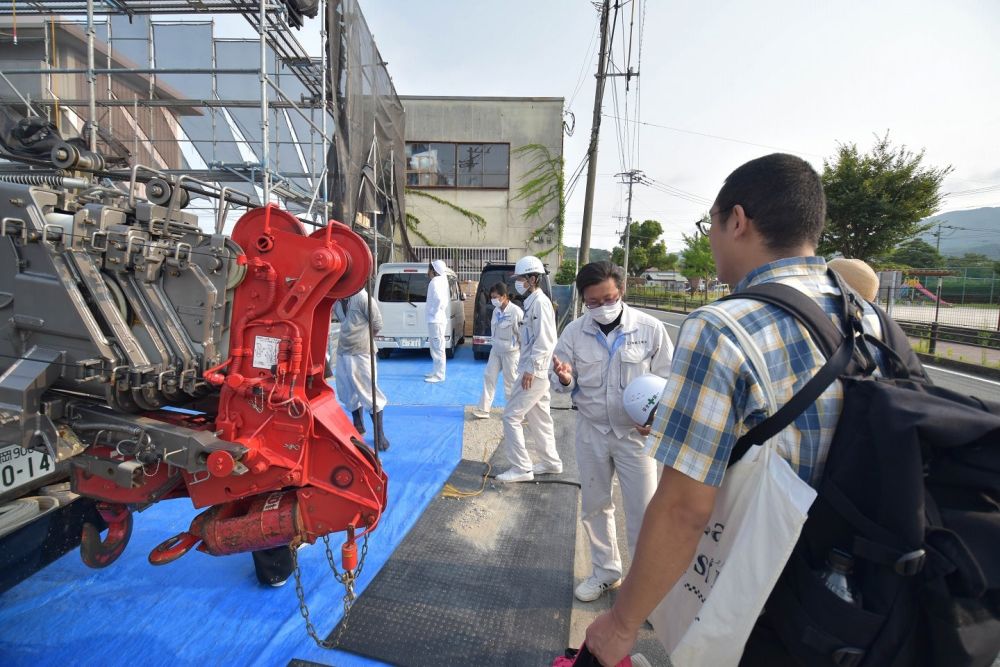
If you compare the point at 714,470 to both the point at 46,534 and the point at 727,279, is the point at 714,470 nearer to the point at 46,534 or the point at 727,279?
the point at 727,279

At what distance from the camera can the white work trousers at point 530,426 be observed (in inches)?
185

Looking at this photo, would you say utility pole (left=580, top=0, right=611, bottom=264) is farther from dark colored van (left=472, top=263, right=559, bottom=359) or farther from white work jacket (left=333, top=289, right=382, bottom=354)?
white work jacket (left=333, top=289, right=382, bottom=354)

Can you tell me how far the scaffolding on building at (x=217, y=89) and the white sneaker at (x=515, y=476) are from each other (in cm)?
371

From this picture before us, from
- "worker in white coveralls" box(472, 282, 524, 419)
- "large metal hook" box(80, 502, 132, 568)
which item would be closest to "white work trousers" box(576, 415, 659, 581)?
"large metal hook" box(80, 502, 132, 568)

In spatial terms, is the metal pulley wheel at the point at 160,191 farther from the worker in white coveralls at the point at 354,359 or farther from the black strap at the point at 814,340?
the worker in white coveralls at the point at 354,359

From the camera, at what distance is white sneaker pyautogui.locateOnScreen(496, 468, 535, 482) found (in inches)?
181

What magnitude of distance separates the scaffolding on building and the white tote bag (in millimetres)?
5407

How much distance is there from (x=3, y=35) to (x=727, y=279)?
10266 mm

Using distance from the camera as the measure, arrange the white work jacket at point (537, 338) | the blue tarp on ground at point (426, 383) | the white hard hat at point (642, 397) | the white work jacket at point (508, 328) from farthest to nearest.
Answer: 1. the blue tarp on ground at point (426, 383)
2. the white work jacket at point (508, 328)
3. the white work jacket at point (537, 338)
4. the white hard hat at point (642, 397)

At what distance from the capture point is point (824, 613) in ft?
3.28

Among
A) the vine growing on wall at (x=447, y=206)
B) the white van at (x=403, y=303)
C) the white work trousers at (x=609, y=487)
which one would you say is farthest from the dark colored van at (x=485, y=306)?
the vine growing on wall at (x=447, y=206)

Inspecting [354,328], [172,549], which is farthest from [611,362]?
[354,328]

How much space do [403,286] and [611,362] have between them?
775 cm

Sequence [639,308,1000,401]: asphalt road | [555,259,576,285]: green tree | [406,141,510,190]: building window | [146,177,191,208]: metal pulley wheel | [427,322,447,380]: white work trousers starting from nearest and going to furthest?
[146,177,191,208]: metal pulley wheel → [427,322,447,380]: white work trousers → [639,308,1000,401]: asphalt road → [406,141,510,190]: building window → [555,259,576,285]: green tree
